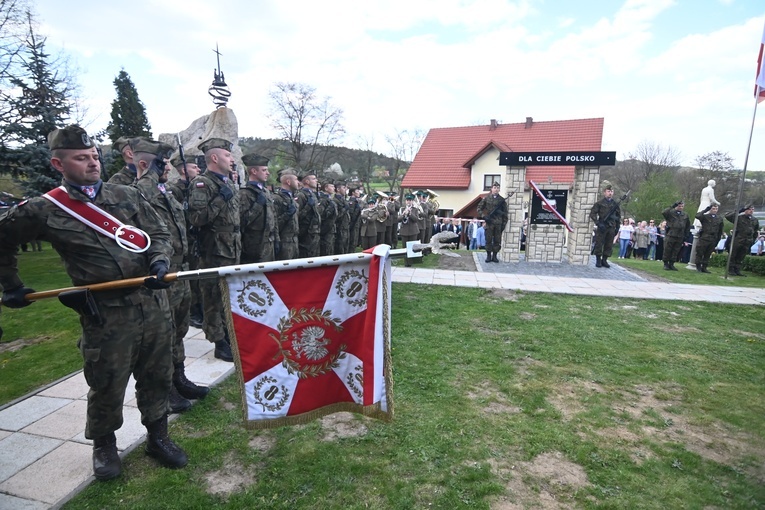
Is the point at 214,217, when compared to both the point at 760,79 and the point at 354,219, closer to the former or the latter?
the point at 354,219

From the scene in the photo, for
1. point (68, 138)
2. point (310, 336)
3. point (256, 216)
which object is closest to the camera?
point (68, 138)

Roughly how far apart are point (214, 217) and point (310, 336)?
102 inches

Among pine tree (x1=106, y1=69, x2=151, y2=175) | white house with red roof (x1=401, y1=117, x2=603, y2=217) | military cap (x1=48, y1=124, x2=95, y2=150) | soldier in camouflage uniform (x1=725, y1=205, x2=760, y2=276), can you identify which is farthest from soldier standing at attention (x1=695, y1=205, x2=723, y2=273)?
pine tree (x1=106, y1=69, x2=151, y2=175)

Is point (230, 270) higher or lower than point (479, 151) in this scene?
lower

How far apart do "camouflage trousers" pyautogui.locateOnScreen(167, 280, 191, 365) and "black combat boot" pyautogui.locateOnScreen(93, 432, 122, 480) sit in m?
0.97

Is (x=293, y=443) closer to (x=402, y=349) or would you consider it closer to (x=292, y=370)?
(x=292, y=370)

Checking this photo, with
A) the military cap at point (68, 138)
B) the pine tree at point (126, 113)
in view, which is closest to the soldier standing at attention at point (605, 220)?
the military cap at point (68, 138)

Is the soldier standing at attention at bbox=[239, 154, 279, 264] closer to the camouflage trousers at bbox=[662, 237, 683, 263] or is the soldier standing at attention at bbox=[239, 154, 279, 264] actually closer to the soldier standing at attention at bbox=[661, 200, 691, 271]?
the soldier standing at attention at bbox=[661, 200, 691, 271]

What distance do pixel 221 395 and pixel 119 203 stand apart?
221cm

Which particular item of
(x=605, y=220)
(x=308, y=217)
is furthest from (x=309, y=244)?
(x=605, y=220)

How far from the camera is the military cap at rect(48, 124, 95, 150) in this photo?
2.45m

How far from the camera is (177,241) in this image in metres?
3.81

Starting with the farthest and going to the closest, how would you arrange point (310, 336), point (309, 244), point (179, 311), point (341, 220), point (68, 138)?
1. point (341, 220)
2. point (309, 244)
3. point (179, 311)
4. point (310, 336)
5. point (68, 138)

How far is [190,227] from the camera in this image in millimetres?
4691
